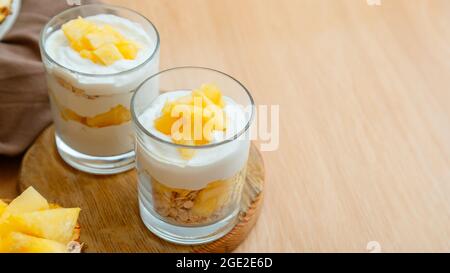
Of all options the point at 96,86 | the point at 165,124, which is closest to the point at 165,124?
the point at 165,124

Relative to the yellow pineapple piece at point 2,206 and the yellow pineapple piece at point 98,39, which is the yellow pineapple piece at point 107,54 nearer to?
the yellow pineapple piece at point 98,39

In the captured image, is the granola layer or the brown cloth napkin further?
the brown cloth napkin

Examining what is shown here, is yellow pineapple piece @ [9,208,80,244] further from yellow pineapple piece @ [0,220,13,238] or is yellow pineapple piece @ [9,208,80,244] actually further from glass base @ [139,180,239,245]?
glass base @ [139,180,239,245]

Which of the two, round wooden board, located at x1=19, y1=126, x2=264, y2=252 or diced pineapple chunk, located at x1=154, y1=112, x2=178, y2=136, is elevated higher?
diced pineapple chunk, located at x1=154, y1=112, x2=178, y2=136

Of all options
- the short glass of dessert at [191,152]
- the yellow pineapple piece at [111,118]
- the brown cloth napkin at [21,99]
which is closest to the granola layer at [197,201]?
the short glass of dessert at [191,152]

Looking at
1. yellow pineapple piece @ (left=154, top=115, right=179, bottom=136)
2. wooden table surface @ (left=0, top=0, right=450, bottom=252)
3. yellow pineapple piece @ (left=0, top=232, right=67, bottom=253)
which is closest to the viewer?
yellow pineapple piece @ (left=0, top=232, right=67, bottom=253)

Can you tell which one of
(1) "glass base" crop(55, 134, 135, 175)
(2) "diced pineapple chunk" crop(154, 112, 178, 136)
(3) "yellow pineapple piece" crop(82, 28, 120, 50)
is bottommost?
(1) "glass base" crop(55, 134, 135, 175)

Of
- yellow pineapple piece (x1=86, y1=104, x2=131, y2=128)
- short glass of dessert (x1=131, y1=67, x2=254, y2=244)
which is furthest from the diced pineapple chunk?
yellow pineapple piece (x1=86, y1=104, x2=131, y2=128)
